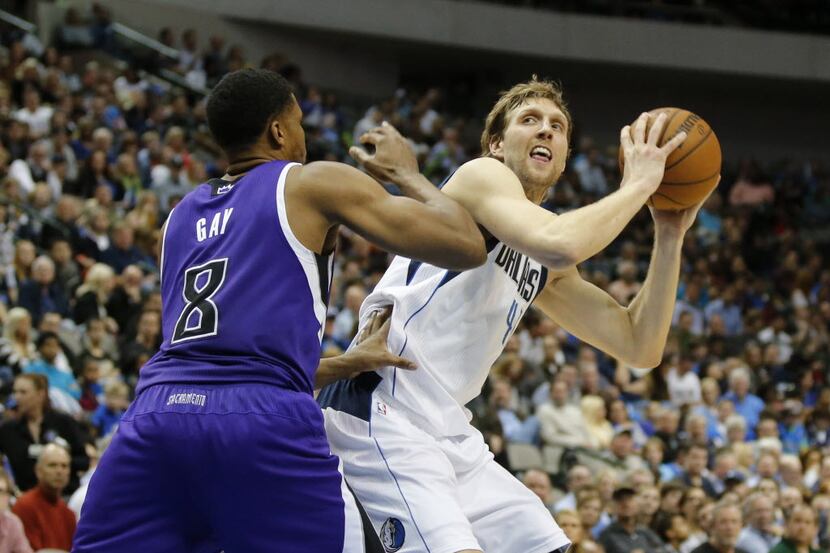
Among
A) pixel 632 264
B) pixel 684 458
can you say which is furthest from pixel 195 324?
pixel 632 264

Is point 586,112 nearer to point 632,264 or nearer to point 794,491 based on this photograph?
point 632,264

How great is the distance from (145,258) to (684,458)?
5003mm

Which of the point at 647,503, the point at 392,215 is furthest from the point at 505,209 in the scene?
the point at 647,503

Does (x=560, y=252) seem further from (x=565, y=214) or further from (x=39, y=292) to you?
(x=39, y=292)

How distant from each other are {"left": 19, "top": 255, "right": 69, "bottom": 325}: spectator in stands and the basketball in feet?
22.6

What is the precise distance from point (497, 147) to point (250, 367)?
5.19 ft

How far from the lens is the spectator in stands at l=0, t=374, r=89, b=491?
8.03 meters

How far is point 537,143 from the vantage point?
443 centimetres

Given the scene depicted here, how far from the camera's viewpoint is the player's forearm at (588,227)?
380 cm

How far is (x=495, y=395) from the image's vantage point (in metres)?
10.9

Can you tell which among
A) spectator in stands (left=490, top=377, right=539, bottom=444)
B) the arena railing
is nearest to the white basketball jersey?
spectator in stands (left=490, top=377, right=539, bottom=444)

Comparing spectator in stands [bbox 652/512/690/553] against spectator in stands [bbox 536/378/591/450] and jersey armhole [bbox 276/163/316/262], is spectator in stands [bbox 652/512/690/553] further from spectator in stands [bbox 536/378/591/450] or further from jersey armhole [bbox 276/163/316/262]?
jersey armhole [bbox 276/163/316/262]

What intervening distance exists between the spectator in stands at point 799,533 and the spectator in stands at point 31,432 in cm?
462

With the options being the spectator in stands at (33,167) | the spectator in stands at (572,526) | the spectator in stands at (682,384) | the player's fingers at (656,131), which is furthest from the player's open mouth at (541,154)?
the spectator in stands at (682,384)
